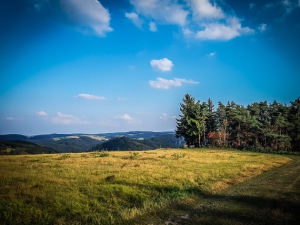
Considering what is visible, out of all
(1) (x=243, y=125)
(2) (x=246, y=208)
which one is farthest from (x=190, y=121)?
(2) (x=246, y=208)

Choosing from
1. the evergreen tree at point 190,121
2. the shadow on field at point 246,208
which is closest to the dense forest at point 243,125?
the evergreen tree at point 190,121

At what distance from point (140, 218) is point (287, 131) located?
81.0 meters

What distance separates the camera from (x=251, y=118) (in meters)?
71.3

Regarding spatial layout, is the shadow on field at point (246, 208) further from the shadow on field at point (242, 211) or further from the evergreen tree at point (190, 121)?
the evergreen tree at point (190, 121)

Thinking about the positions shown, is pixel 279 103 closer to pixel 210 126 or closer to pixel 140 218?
pixel 210 126

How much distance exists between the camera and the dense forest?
6650 centimetres

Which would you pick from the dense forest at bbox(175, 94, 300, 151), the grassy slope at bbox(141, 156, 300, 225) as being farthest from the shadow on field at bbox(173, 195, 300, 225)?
the dense forest at bbox(175, 94, 300, 151)

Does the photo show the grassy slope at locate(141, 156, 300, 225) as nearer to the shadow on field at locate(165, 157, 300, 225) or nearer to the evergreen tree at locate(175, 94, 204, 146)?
the shadow on field at locate(165, 157, 300, 225)

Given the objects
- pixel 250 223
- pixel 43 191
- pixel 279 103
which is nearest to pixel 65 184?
pixel 43 191

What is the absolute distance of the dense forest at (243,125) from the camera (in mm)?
66500

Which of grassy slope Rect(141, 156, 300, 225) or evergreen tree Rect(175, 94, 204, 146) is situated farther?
evergreen tree Rect(175, 94, 204, 146)

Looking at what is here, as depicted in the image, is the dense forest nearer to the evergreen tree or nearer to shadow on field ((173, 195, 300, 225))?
the evergreen tree

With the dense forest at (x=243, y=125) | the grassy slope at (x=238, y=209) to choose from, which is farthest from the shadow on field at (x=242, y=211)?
the dense forest at (x=243, y=125)

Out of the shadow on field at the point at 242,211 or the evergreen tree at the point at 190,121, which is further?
the evergreen tree at the point at 190,121
